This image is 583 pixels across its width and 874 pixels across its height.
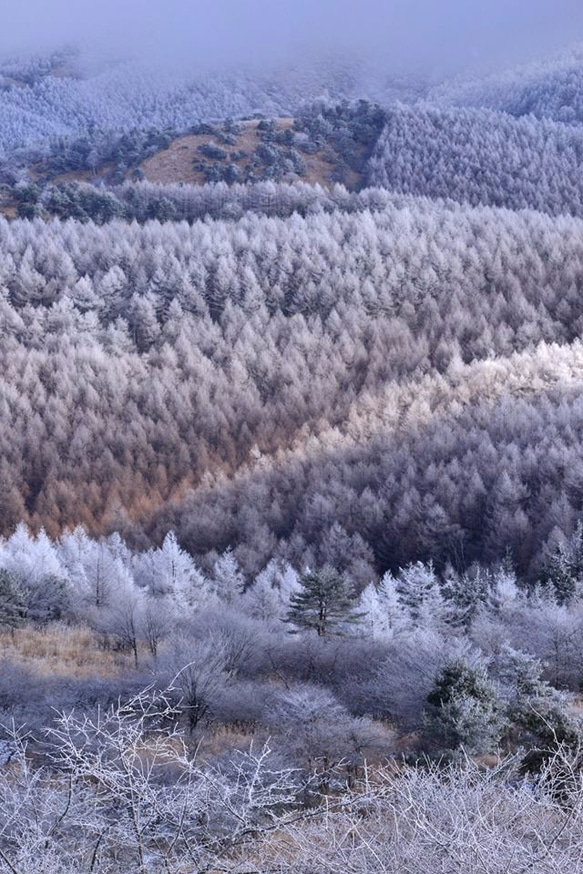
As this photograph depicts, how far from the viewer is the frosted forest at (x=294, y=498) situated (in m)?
9.41

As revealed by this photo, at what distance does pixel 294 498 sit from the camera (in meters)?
59.7

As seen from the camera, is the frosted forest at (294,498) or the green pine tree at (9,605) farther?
the green pine tree at (9,605)

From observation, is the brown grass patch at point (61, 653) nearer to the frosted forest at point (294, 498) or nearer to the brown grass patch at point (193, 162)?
the frosted forest at point (294, 498)

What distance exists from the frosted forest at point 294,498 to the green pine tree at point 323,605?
131 mm

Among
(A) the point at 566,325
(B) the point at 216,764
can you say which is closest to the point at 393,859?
(B) the point at 216,764

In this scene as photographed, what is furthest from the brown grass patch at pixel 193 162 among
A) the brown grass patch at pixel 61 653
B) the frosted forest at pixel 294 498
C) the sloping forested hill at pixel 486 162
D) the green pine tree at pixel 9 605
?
the brown grass patch at pixel 61 653

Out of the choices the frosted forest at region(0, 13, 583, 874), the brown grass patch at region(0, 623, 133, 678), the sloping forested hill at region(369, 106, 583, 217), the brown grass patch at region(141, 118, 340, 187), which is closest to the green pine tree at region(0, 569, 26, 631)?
the frosted forest at region(0, 13, 583, 874)

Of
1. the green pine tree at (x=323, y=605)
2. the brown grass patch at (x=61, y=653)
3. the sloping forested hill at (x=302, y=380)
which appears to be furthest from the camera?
the sloping forested hill at (x=302, y=380)

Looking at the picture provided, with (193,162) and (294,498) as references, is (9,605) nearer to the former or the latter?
(294,498)

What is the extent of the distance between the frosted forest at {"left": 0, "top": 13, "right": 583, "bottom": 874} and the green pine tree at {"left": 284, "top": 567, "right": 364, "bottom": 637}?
0.13 metres

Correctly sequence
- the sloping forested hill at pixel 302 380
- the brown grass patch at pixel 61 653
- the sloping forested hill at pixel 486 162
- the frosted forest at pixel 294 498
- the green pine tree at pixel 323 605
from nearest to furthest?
1. the frosted forest at pixel 294 498
2. the brown grass patch at pixel 61 653
3. the green pine tree at pixel 323 605
4. the sloping forested hill at pixel 302 380
5. the sloping forested hill at pixel 486 162

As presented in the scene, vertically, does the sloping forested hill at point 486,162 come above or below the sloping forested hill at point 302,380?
above

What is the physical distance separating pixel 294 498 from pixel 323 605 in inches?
1250

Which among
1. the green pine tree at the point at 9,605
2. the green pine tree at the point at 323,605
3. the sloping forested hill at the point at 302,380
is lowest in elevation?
the sloping forested hill at the point at 302,380
